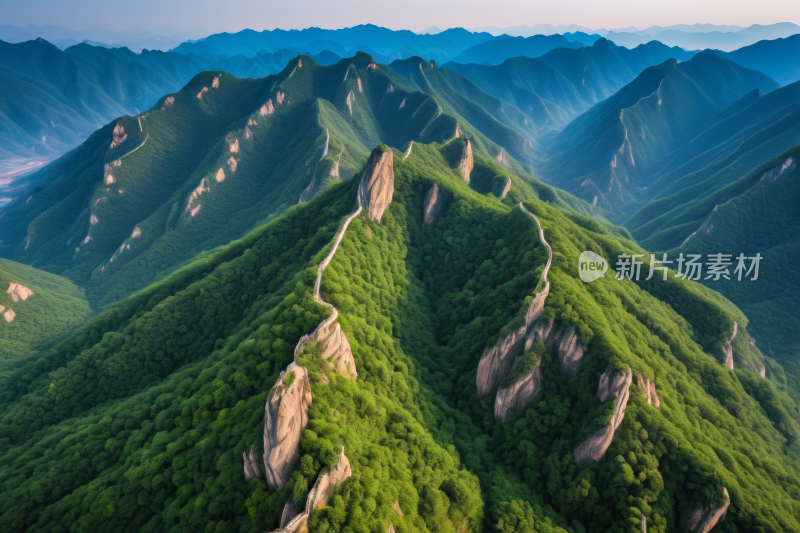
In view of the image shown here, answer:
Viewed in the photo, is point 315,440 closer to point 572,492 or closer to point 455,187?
point 572,492

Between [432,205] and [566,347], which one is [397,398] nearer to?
[566,347]

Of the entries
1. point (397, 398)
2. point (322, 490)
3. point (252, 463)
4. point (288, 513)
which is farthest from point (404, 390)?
point (288, 513)

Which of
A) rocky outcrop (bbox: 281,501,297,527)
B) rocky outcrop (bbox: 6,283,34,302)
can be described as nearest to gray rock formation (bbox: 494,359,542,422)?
rocky outcrop (bbox: 281,501,297,527)

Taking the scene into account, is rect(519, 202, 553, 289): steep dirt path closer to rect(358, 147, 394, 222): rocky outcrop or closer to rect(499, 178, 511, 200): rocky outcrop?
rect(358, 147, 394, 222): rocky outcrop

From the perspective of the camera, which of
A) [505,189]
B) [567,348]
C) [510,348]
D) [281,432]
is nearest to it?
[281,432]

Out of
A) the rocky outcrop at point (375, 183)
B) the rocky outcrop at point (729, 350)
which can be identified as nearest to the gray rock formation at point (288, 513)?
the rocky outcrop at point (375, 183)

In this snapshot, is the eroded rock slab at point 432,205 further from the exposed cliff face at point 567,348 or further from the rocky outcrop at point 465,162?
the exposed cliff face at point 567,348
